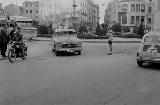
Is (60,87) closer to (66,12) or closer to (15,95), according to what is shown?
(15,95)

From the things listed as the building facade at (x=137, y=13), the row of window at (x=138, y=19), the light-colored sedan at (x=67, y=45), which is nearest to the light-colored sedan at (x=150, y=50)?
the light-colored sedan at (x=67, y=45)

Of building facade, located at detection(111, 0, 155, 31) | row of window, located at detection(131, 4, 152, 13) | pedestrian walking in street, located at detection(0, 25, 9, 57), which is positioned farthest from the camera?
row of window, located at detection(131, 4, 152, 13)

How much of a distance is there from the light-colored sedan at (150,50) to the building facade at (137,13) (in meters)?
86.3

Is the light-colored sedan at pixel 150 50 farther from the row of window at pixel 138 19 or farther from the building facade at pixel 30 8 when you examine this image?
the building facade at pixel 30 8

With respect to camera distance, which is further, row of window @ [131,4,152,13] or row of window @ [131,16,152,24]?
row of window @ [131,4,152,13]

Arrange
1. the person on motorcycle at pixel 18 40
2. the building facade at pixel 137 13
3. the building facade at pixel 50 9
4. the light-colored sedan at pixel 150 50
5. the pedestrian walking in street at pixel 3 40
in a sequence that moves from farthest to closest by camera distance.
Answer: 1. the building facade at pixel 50 9
2. the building facade at pixel 137 13
3. the pedestrian walking in street at pixel 3 40
4. the person on motorcycle at pixel 18 40
5. the light-colored sedan at pixel 150 50

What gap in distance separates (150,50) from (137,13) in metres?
88.8

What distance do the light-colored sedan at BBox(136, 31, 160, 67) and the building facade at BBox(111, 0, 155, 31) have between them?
86342 mm

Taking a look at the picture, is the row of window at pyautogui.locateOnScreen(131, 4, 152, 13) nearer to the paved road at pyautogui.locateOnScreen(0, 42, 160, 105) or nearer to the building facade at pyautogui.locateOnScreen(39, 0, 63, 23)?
the building facade at pyautogui.locateOnScreen(39, 0, 63, 23)

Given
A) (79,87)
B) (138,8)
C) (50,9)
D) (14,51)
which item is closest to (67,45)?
(14,51)

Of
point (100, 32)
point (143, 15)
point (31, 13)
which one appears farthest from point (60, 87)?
point (31, 13)

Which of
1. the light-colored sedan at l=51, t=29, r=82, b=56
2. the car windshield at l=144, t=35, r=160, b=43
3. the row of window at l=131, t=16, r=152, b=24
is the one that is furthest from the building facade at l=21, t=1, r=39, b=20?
the car windshield at l=144, t=35, r=160, b=43

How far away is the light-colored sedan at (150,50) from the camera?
13703 millimetres

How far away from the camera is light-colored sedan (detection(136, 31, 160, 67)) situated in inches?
539
